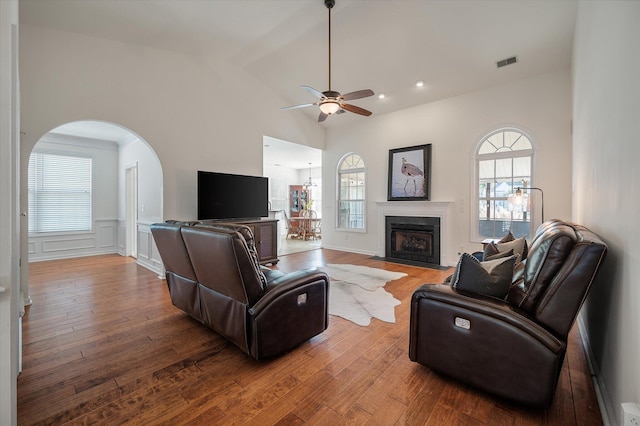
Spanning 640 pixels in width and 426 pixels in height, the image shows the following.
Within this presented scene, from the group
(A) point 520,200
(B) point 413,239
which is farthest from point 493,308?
(B) point 413,239

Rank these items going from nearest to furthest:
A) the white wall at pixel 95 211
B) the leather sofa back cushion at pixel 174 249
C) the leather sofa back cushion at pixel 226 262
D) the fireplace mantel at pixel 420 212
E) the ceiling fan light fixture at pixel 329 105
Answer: the leather sofa back cushion at pixel 226 262 < the leather sofa back cushion at pixel 174 249 < the ceiling fan light fixture at pixel 329 105 < the fireplace mantel at pixel 420 212 < the white wall at pixel 95 211

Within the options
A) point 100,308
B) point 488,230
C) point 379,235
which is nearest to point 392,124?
point 379,235

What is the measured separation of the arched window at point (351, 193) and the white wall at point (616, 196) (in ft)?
15.7

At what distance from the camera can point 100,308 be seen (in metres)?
3.29

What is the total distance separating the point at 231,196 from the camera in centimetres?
524

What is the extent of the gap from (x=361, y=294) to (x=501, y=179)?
135 inches

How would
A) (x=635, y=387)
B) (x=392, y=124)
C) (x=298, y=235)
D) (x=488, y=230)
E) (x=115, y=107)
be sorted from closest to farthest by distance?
(x=635, y=387)
(x=115, y=107)
(x=488, y=230)
(x=392, y=124)
(x=298, y=235)

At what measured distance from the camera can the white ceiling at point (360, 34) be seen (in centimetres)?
349

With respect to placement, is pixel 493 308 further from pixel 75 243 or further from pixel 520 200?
pixel 75 243

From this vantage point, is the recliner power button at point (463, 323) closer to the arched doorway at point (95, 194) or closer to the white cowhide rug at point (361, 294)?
the white cowhide rug at point (361, 294)

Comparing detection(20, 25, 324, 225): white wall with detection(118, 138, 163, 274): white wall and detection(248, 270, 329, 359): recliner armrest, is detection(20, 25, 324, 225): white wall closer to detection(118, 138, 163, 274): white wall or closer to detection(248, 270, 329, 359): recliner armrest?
detection(118, 138, 163, 274): white wall

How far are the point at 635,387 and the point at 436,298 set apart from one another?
90cm

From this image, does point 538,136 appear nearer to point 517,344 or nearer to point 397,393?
point 517,344

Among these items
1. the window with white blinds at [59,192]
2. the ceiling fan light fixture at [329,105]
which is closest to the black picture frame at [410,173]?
the ceiling fan light fixture at [329,105]
